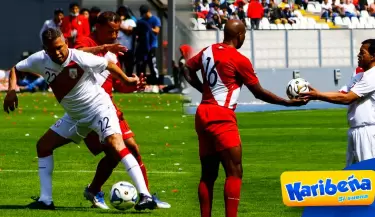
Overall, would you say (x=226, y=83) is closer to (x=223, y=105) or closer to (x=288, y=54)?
(x=223, y=105)

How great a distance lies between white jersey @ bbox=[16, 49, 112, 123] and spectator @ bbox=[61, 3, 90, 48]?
19747 mm

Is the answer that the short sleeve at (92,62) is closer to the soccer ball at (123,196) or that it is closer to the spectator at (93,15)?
the soccer ball at (123,196)

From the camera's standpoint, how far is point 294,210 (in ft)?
39.3

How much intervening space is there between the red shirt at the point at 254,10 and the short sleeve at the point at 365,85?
83.6ft

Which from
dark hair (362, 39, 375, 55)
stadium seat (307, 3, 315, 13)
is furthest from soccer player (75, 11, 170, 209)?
stadium seat (307, 3, 315, 13)

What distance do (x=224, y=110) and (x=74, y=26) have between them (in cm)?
2188

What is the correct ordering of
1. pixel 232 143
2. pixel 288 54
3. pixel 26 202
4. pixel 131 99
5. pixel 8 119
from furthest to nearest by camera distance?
1. pixel 288 54
2. pixel 131 99
3. pixel 8 119
4. pixel 26 202
5. pixel 232 143

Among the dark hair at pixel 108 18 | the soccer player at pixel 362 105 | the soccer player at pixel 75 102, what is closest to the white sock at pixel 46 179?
the soccer player at pixel 75 102

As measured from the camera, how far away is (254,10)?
36781 mm

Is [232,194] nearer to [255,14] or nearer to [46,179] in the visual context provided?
[46,179]

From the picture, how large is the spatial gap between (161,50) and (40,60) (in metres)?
24.9

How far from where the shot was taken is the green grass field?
12.4 meters

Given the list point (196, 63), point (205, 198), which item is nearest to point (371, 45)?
point (196, 63)

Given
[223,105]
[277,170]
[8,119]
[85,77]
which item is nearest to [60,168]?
[277,170]
